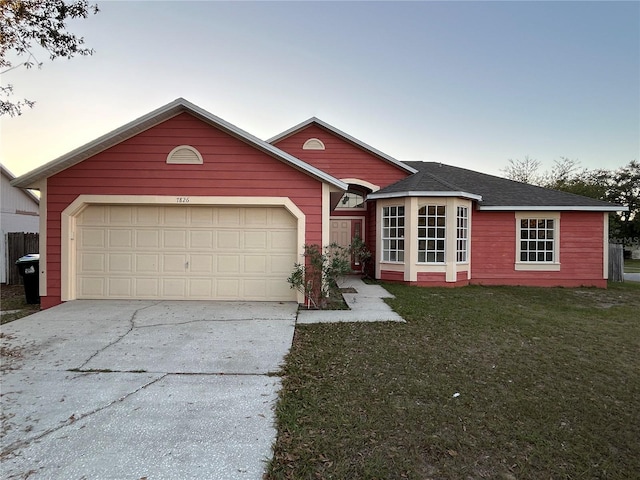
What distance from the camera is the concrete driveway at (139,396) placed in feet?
7.89

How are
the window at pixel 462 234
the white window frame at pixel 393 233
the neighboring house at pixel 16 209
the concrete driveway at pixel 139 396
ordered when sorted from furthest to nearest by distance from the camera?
the neighboring house at pixel 16 209
the white window frame at pixel 393 233
the window at pixel 462 234
the concrete driveway at pixel 139 396

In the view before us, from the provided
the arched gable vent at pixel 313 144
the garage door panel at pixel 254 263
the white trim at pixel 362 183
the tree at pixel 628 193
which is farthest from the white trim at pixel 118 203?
the tree at pixel 628 193

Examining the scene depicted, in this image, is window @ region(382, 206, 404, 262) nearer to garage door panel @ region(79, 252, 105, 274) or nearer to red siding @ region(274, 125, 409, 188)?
red siding @ region(274, 125, 409, 188)

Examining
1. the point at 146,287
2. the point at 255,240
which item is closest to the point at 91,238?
the point at 146,287

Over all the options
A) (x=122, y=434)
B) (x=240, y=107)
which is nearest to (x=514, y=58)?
(x=240, y=107)

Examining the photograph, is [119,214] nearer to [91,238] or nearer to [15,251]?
[91,238]

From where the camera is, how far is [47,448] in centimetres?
254

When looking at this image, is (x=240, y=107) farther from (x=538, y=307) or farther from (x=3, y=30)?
(x=538, y=307)

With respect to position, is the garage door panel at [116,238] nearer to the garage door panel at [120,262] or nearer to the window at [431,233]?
the garage door panel at [120,262]

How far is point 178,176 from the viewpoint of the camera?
7555 mm

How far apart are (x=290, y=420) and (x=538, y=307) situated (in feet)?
24.7

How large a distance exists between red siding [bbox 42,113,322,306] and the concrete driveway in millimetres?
2431

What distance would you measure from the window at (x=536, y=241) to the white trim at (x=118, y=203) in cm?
843

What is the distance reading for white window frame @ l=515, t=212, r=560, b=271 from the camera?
37.9 ft
